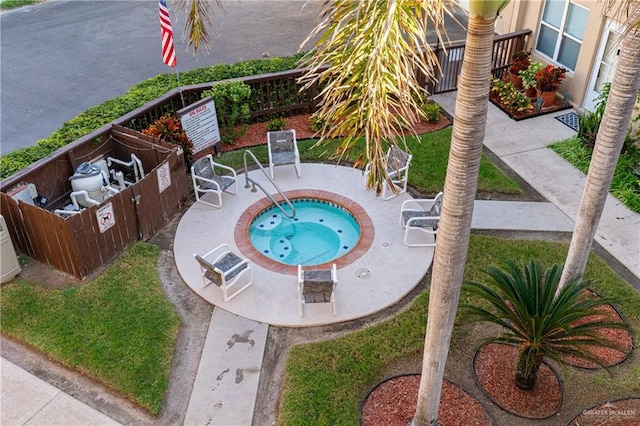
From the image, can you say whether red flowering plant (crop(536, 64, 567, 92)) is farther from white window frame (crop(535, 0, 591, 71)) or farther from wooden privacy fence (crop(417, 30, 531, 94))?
wooden privacy fence (crop(417, 30, 531, 94))

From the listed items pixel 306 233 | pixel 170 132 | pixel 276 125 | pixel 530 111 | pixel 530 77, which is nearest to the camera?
pixel 306 233

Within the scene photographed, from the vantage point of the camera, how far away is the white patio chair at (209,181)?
11.7 metres

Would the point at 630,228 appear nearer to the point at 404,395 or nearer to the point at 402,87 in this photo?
the point at 404,395

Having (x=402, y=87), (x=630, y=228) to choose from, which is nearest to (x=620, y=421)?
(x=630, y=228)

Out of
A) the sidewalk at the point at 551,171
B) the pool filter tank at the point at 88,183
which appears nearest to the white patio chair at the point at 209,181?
the pool filter tank at the point at 88,183

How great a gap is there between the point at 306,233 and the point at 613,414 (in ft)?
19.6

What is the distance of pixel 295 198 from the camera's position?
12.1 metres

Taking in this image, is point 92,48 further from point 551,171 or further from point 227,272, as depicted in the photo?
point 551,171

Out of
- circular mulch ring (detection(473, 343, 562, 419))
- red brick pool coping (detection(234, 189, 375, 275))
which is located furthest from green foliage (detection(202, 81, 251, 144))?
circular mulch ring (detection(473, 343, 562, 419))

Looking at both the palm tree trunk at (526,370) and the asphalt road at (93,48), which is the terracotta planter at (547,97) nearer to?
the asphalt road at (93,48)

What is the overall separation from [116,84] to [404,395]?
13091mm

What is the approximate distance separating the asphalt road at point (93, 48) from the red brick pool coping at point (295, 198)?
Result: 21.6 ft

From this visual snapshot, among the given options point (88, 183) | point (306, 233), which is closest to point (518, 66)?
point (306, 233)

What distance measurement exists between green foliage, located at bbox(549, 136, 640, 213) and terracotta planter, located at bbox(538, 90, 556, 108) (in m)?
1.69
